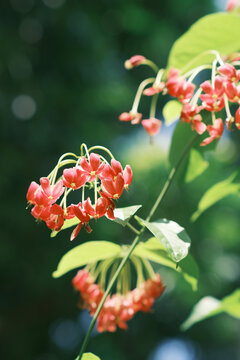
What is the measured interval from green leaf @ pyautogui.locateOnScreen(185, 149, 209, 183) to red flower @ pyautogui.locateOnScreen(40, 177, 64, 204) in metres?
0.33

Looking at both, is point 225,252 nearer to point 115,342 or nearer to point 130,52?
point 115,342

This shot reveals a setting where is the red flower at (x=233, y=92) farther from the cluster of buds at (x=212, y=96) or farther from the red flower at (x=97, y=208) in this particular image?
the red flower at (x=97, y=208)

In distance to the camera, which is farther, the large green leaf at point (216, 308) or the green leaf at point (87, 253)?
the large green leaf at point (216, 308)

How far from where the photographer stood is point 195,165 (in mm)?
793

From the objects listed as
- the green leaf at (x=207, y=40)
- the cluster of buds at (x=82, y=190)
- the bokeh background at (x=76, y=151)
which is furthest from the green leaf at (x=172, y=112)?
the bokeh background at (x=76, y=151)

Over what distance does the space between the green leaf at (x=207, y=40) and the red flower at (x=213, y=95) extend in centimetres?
13

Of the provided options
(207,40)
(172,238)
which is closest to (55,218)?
(172,238)

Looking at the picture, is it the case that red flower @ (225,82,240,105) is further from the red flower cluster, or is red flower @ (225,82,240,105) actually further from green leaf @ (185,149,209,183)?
the red flower cluster

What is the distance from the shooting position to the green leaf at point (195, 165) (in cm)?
79

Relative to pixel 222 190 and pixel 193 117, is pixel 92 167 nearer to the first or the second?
pixel 193 117

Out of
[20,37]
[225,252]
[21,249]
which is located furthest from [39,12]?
Answer: [225,252]

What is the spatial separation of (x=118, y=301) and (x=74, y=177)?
1.57ft

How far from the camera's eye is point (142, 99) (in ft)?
20.0

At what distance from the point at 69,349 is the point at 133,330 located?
949 mm
